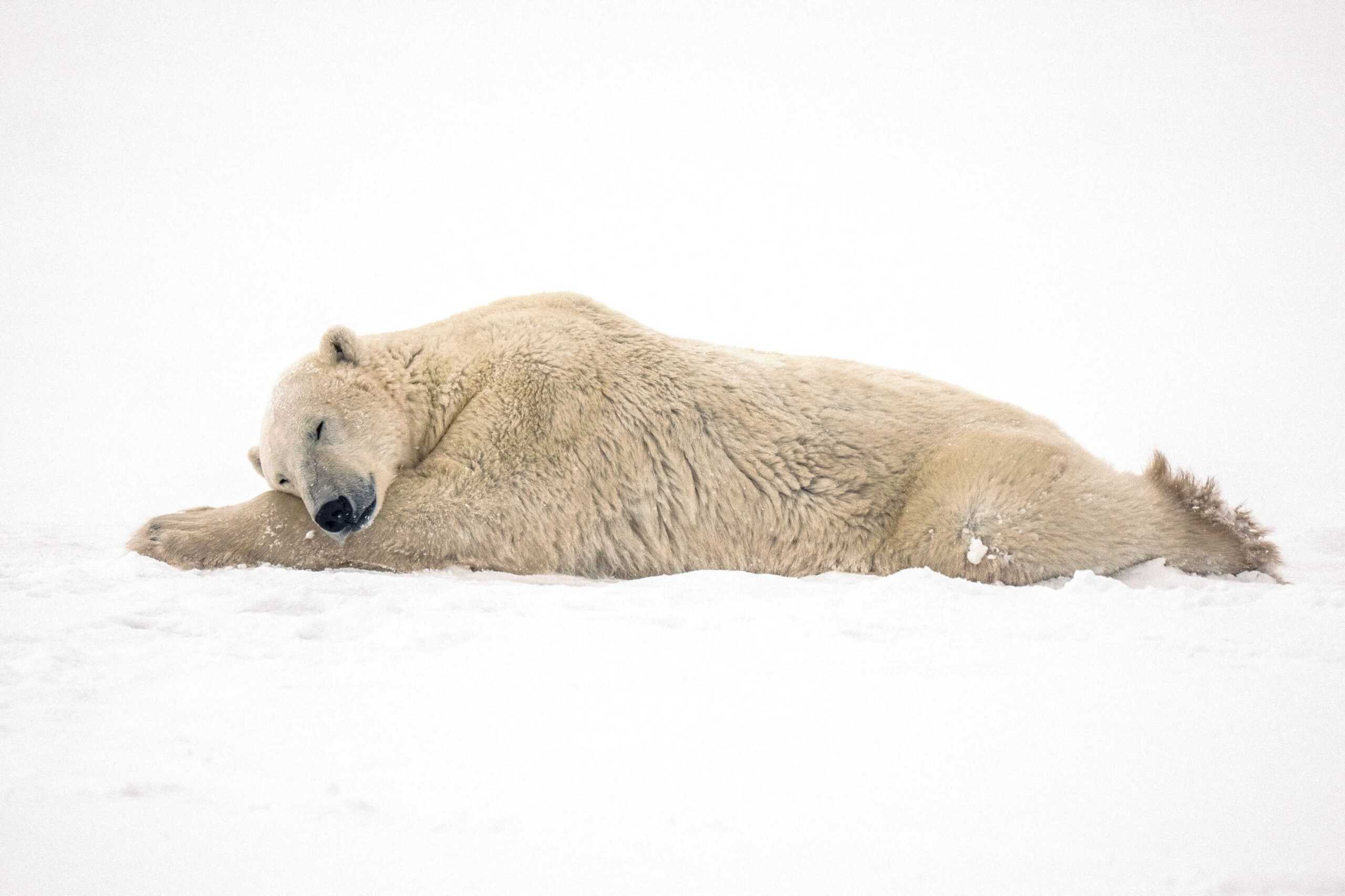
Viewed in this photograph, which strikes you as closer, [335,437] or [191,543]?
[191,543]

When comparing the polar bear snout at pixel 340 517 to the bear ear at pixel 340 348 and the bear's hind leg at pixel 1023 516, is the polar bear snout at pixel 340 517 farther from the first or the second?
the bear's hind leg at pixel 1023 516

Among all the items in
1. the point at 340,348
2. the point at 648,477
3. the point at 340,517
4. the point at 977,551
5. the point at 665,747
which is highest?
the point at 340,348

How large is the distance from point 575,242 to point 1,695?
98876mm

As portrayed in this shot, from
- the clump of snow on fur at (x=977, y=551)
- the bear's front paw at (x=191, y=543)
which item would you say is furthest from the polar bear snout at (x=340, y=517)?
the clump of snow on fur at (x=977, y=551)

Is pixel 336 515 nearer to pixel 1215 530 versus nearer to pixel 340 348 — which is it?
pixel 340 348

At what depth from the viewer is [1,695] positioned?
2.34m

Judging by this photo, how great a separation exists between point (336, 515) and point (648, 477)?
1.58 m

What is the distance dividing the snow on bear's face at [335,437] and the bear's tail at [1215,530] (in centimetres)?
397

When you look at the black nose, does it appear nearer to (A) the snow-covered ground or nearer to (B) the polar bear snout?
(B) the polar bear snout

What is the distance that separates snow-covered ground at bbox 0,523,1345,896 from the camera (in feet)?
5.52

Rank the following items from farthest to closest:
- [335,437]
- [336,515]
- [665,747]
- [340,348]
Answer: [340,348], [335,437], [336,515], [665,747]

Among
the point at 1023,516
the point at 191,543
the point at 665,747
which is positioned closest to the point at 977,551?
the point at 1023,516

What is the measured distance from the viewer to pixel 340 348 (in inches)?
199

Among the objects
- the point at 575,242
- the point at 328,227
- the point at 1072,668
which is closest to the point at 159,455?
the point at 1072,668
